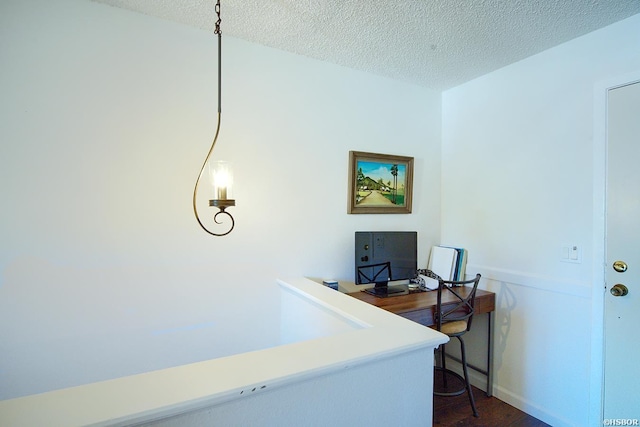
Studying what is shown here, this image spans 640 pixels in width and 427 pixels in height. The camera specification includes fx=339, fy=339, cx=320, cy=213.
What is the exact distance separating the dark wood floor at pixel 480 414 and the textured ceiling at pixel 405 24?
93.9 inches

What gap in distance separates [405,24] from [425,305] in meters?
1.67

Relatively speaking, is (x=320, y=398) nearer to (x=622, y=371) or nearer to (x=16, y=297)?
(x=16, y=297)

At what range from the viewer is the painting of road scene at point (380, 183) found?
256 centimetres

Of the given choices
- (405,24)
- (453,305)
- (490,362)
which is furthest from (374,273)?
(405,24)

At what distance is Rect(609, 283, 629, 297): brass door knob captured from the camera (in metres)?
1.80

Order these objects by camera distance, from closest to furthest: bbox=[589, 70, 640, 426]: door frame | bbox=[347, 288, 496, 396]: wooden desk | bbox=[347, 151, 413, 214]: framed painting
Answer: bbox=[589, 70, 640, 426]: door frame < bbox=[347, 288, 496, 396]: wooden desk < bbox=[347, 151, 413, 214]: framed painting

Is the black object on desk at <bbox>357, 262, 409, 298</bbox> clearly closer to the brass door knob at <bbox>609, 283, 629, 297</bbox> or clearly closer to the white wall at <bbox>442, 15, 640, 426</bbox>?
the white wall at <bbox>442, 15, 640, 426</bbox>

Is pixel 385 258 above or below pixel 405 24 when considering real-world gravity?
below

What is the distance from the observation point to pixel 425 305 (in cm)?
215

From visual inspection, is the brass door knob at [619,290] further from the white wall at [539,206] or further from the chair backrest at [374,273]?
the chair backrest at [374,273]

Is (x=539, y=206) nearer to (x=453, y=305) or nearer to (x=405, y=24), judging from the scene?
(x=453, y=305)

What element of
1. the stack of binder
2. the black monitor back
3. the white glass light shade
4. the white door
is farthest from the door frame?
the white glass light shade

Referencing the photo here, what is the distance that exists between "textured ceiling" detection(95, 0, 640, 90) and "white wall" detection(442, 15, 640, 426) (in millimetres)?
192

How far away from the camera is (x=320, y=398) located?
3.43ft
